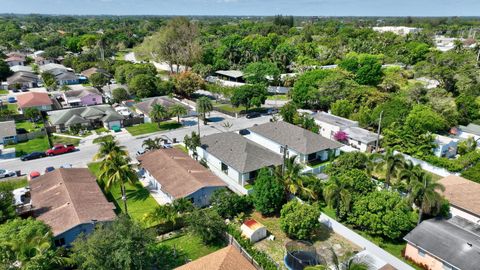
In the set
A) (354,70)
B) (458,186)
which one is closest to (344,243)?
(458,186)

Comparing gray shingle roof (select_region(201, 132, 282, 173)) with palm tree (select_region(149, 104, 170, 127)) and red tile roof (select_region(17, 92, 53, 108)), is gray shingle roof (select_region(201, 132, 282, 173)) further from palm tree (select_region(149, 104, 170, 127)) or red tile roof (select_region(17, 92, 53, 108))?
red tile roof (select_region(17, 92, 53, 108))

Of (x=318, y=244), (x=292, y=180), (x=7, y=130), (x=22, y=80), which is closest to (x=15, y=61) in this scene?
(x=22, y=80)

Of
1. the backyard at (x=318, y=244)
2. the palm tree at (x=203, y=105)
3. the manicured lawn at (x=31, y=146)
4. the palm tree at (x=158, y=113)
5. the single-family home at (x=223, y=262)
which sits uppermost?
the palm tree at (x=203, y=105)

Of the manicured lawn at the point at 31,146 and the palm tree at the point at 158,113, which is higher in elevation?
the palm tree at the point at 158,113

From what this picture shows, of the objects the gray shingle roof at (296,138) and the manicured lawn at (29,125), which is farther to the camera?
the manicured lawn at (29,125)

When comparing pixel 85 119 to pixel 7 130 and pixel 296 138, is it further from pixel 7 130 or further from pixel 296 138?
pixel 296 138

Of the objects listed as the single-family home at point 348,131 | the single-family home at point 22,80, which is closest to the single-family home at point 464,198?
the single-family home at point 348,131

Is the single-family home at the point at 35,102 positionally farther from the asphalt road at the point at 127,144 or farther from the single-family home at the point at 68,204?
the single-family home at the point at 68,204

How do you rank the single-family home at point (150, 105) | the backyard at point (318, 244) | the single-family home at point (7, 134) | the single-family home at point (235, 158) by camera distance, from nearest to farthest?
the backyard at point (318, 244) < the single-family home at point (235, 158) < the single-family home at point (7, 134) < the single-family home at point (150, 105)
